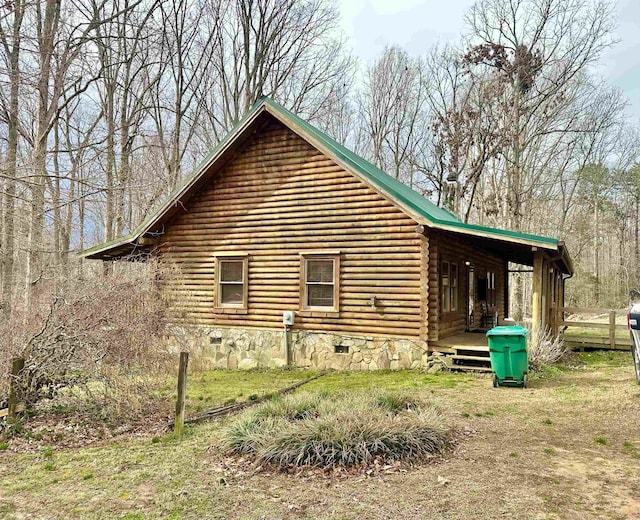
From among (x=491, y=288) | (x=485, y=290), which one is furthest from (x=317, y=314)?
(x=491, y=288)

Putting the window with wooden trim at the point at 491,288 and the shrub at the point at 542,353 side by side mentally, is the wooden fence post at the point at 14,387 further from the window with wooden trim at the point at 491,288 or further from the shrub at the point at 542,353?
the window with wooden trim at the point at 491,288

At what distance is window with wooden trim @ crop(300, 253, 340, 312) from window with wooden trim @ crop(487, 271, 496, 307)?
26.1 ft

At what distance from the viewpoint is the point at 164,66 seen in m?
20.6

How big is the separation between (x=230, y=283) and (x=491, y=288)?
10174 millimetres

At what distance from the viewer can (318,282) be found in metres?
12.1

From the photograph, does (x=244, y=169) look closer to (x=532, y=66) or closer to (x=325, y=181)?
(x=325, y=181)

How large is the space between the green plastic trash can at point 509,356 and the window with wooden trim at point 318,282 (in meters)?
4.12

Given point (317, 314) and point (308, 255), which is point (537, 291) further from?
point (308, 255)

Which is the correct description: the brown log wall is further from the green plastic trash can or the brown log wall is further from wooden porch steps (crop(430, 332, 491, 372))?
the green plastic trash can

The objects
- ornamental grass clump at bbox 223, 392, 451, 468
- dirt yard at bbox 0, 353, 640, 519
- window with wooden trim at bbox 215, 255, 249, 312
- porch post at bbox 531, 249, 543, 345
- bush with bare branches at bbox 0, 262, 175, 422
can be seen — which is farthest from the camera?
window with wooden trim at bbox 215, 255, 249, 312

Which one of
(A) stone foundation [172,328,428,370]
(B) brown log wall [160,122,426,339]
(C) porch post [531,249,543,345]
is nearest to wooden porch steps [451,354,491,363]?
(A) stone foundation [172,328,428,370]

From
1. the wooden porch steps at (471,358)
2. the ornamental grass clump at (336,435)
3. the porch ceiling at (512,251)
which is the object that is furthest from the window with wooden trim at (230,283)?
the ornamental grass clump at (336,435)

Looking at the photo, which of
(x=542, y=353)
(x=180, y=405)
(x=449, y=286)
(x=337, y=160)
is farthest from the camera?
(x=449, y=286)

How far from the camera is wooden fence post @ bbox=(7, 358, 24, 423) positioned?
6477mm
